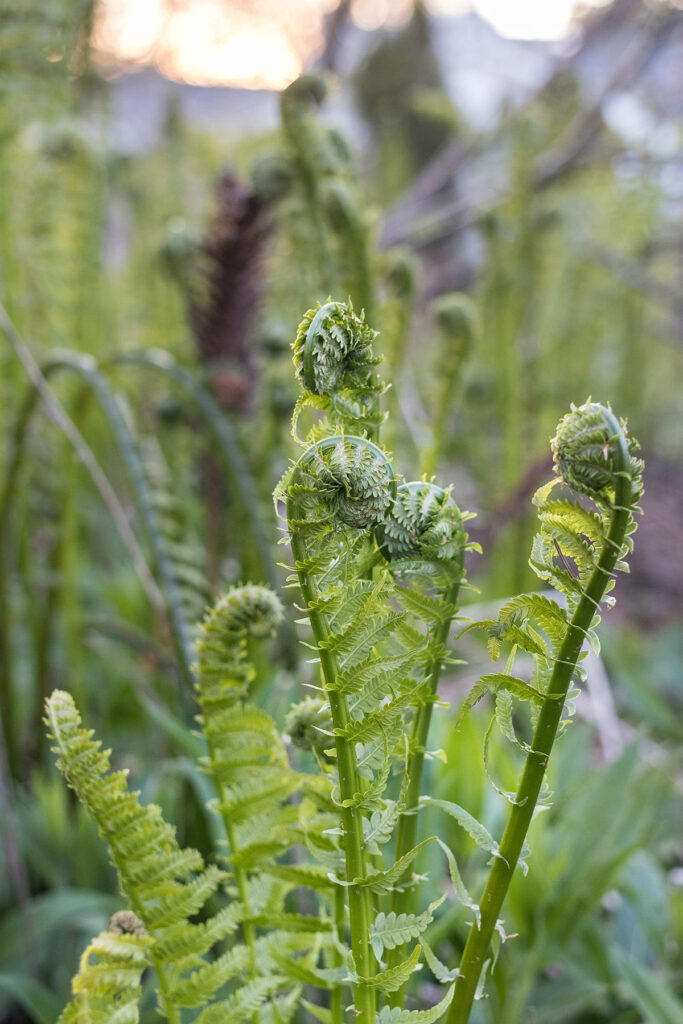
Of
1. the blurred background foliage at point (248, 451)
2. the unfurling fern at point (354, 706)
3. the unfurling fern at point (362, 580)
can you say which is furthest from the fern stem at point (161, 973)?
the blurred background foliage at point (248, 451)

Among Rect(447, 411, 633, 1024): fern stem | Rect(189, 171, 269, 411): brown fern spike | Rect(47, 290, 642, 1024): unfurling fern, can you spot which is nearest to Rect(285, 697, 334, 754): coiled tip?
Rect(47, 290, 642, 1024): unfurling fern

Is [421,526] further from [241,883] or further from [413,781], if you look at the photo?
[241,883]

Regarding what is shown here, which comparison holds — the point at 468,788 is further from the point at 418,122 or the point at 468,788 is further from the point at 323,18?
the point at 418,122

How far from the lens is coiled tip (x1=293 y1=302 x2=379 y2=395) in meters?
0.33

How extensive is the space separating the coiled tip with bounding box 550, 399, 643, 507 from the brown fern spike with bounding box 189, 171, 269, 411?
2.49ft

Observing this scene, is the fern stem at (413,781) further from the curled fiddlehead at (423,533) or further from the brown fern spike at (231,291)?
the brown fern spike at (231,291)

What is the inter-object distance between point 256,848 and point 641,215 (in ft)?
9.09

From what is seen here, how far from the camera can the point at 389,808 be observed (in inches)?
15.4

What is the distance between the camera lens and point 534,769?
14.3 inches

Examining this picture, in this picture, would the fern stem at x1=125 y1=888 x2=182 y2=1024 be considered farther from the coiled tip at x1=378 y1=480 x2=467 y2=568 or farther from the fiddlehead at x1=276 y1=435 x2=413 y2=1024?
the coiled tip at x1=378 y1=480 x2=467 y2=568

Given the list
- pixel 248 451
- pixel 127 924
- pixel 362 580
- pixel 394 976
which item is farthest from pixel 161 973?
pixel 248 451

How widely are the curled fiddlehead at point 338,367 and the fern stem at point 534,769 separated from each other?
4.8 inches

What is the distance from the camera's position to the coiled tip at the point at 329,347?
0.33m

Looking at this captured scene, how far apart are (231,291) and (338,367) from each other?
2.52ft
